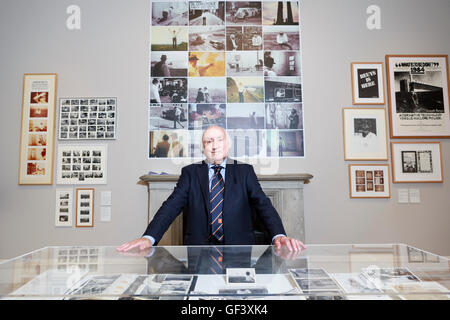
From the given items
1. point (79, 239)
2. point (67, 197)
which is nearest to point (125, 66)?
point (67, 197)

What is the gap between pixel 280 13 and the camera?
3410mm

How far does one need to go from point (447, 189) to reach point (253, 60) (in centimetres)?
252

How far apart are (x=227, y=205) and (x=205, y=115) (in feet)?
4.93

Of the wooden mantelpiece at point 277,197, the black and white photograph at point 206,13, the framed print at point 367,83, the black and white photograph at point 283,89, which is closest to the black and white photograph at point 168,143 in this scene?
the wooden mantelpiece at point 277,197

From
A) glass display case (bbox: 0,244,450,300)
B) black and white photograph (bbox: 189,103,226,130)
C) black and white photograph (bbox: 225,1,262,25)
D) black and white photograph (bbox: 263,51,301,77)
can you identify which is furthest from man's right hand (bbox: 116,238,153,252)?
black and white photograph (bbox: 225,1,262,25)

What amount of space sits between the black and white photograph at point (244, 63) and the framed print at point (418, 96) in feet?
4.72

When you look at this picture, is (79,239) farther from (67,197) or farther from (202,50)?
(202,50)

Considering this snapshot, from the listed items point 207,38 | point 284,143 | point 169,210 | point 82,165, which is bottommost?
point 169,210

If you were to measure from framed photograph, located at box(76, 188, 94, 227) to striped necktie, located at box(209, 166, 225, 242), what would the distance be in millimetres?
1716

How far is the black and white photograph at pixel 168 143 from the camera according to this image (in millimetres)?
3232

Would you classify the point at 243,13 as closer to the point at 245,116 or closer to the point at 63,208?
the point at 245,116

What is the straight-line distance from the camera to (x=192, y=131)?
3.27m

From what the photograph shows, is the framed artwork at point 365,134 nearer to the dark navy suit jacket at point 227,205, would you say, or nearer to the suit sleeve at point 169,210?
the dark navy suit jacket at point 227,205

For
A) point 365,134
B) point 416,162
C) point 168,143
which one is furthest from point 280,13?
point 416,162
